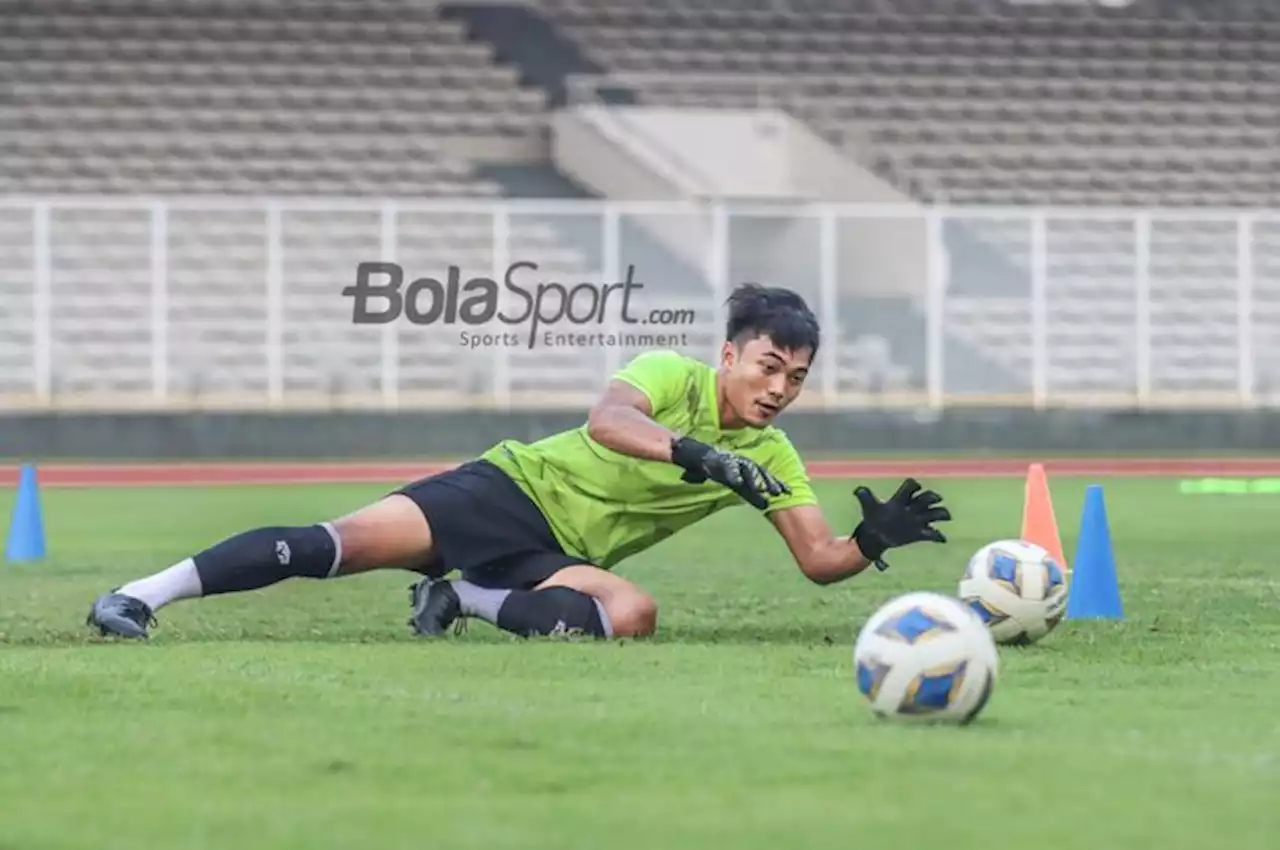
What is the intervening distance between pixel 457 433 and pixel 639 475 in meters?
17.3

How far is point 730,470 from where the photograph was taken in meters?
7.84

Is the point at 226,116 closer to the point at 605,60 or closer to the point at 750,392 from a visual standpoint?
the point at 605,60

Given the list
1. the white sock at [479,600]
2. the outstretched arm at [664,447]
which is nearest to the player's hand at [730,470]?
the outstretched arm at [664,447]

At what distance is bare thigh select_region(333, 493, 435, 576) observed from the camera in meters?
8.48

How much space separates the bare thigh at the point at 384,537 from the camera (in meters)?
8.48

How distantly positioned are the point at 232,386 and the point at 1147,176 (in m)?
13.2

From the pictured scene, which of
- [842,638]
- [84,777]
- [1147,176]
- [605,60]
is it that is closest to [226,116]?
[605,60]

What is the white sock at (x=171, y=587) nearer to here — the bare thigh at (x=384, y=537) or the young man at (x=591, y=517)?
the young man at (x=591, y=517)

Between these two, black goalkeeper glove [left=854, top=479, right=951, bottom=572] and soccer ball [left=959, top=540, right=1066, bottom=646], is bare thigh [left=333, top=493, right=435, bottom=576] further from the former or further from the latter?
soccer ball [left=959, top=540, right=1066, bottom=646]

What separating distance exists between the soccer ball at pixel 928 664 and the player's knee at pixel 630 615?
2366 millimetres

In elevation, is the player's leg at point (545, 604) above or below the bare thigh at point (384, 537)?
below

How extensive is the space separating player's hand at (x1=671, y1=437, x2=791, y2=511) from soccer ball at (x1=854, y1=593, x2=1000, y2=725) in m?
1.74

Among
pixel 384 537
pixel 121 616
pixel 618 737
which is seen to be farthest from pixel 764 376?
pixel 618 737

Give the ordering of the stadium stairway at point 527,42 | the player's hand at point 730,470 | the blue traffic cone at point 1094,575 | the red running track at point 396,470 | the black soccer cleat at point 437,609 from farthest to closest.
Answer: the stadium stairway at point 527,42 < the red running track at point 396,470 < the blue traffic cone at point 1094,575 < the black soccer cleat at point 437,609 < the player's hand at point 730,470
